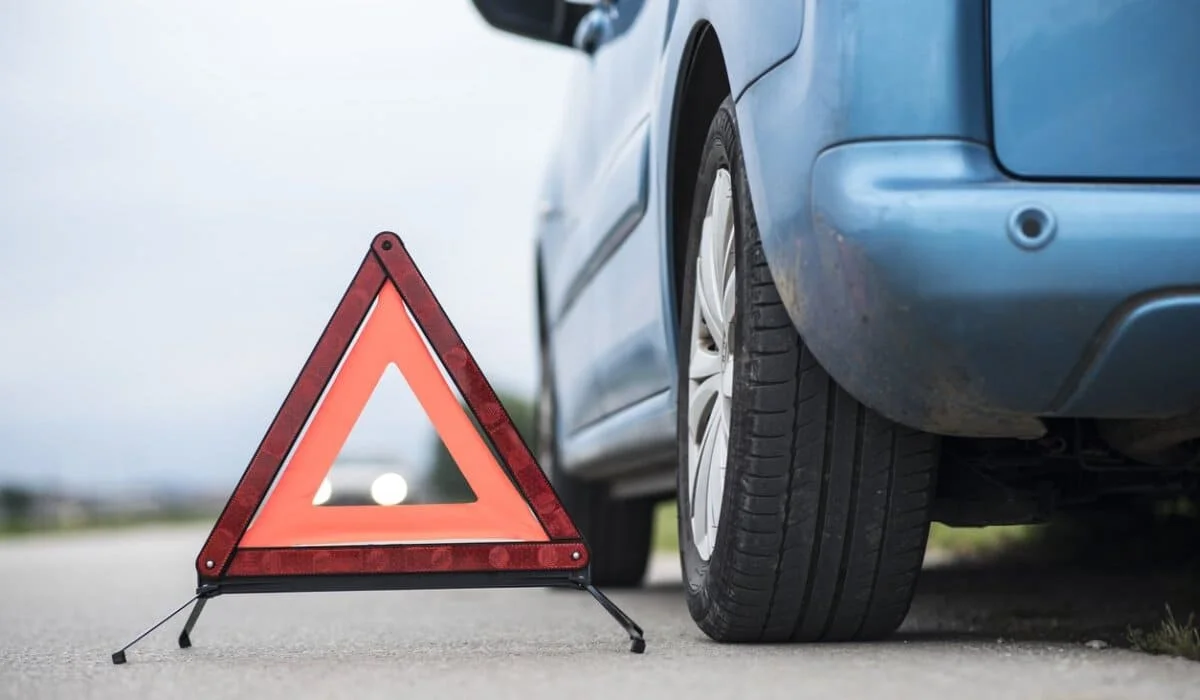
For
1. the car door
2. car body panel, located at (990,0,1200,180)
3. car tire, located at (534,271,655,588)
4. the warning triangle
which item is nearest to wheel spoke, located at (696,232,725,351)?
the car door

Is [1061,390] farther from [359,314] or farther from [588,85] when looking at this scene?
[588,85]

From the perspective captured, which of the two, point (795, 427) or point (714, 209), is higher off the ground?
point (714, 209)

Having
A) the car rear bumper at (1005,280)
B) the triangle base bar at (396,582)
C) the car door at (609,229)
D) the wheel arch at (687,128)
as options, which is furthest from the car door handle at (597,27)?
the car rear bumper at (1005,280)

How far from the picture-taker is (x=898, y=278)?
7.04 ft

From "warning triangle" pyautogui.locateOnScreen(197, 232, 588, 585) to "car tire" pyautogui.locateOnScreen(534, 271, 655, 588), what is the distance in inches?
108

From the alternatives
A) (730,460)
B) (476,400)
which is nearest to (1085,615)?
(730,460)

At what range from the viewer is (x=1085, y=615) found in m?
3.62

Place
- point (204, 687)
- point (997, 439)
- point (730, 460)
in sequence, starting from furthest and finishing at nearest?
point (997, 439) < point (730, 460) < point (204, 687)

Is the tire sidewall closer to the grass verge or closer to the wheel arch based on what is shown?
the wheel arch

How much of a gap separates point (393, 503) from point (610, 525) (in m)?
2.76

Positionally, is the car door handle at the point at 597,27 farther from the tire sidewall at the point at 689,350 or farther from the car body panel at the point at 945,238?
the car body panel at the point at 945,238

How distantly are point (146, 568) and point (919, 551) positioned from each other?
7.73 metres

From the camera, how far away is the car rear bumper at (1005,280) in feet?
6.92

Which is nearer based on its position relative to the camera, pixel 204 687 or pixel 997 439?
pixel 204 687
